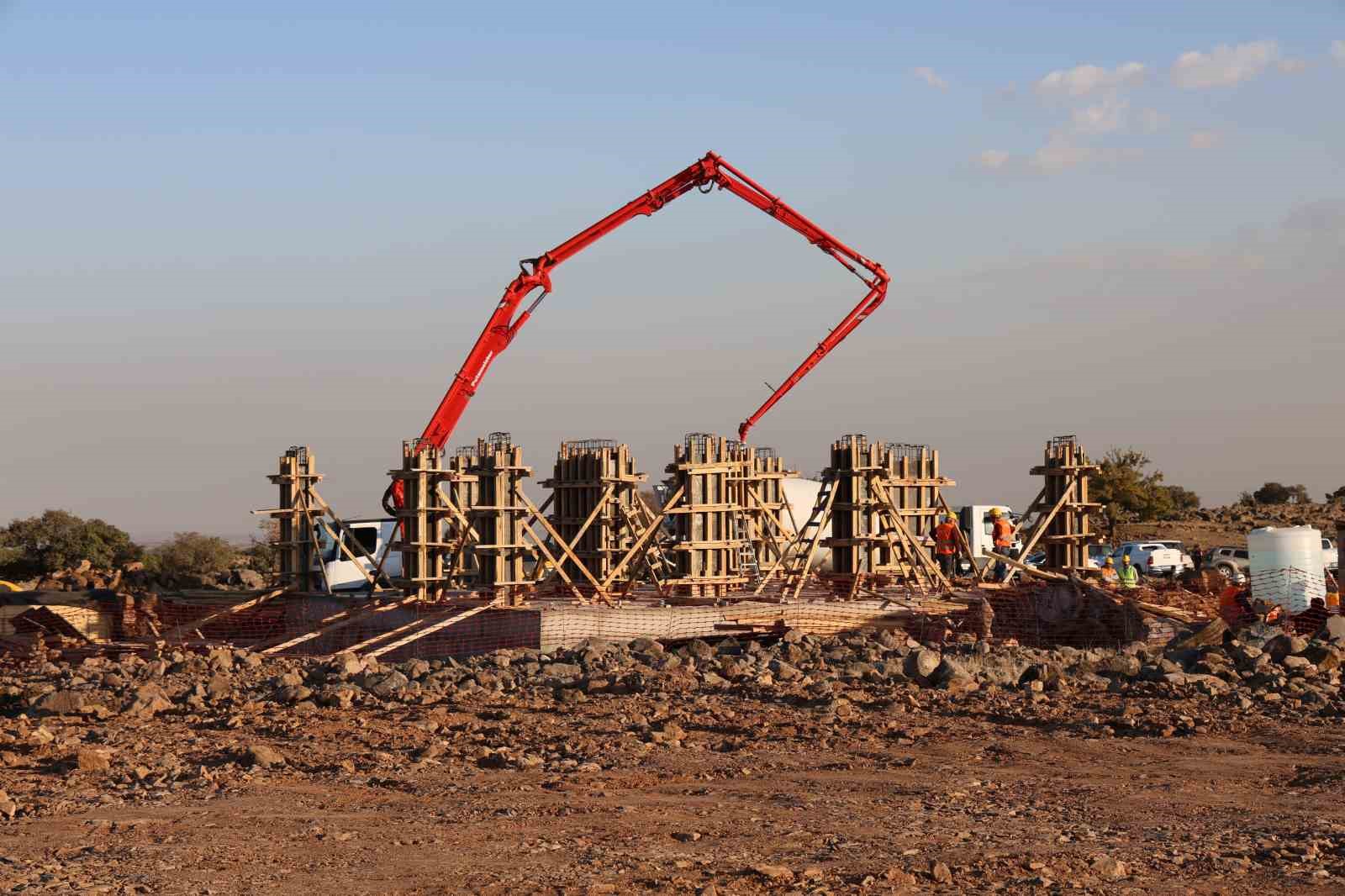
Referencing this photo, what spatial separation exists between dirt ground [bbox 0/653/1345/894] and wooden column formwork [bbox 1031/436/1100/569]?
36.2ft

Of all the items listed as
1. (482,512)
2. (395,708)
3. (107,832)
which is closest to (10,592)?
(482,512)

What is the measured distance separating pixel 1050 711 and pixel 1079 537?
12066 mm

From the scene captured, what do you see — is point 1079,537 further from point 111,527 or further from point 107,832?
point 111,527

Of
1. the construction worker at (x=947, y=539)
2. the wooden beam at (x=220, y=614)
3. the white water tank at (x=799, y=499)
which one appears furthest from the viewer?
the white water tank at (x=799, y=499)

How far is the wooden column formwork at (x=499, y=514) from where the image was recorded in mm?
21516

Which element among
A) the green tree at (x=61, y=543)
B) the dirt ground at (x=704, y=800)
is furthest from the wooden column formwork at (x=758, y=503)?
the green tree at (x=61, y=543)

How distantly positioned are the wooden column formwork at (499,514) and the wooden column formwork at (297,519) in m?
3.94

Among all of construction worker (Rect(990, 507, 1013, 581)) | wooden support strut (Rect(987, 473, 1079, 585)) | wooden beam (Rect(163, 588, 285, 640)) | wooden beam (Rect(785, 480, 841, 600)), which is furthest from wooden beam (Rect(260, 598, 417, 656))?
wooden support strut (Rect(987, 473, 1079, 585))

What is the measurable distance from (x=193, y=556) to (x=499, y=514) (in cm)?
2799

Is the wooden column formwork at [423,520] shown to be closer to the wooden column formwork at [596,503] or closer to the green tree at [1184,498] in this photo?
the wooden column formwork at [596,503]

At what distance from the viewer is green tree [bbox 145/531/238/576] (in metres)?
44.8

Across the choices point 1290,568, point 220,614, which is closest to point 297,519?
point 220,614

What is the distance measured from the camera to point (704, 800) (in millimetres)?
9719

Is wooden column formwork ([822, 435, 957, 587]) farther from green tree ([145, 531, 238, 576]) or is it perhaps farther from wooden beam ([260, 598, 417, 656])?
green tree ([145, 531, 238, 576])
